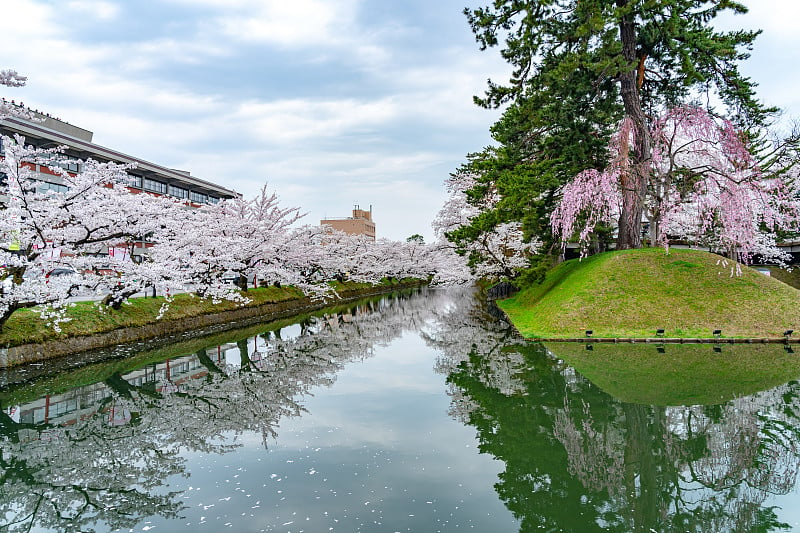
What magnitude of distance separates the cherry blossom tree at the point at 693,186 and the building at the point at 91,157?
26947 millimetres

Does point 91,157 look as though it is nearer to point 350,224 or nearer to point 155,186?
point 155,186

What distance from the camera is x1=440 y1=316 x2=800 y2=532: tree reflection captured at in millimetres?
6441

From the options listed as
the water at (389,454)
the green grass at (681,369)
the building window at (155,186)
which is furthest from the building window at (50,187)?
the green grass at (681,369)

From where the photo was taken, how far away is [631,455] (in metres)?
8.33

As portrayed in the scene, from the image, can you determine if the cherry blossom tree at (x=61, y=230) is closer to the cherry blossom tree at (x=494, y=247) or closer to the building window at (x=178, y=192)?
the cherry blossom tree at (x=494, y=247)

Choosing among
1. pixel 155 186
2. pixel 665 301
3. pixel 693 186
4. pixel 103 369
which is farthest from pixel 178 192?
pixel 665 301

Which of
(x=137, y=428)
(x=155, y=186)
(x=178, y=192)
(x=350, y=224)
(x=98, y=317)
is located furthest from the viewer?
(x=350, y=224)

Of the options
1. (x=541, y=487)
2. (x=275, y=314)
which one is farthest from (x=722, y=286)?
(x=275, y=314)

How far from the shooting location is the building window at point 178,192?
57884 millimetres

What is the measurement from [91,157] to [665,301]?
4951 centimetres

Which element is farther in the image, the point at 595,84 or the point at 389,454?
the point at 595,84

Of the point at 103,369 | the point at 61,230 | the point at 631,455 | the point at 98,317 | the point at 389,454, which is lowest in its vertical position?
the point at 103,369

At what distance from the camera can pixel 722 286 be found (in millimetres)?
21734

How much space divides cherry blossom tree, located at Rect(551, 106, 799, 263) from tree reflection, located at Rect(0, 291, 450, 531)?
550 inches
